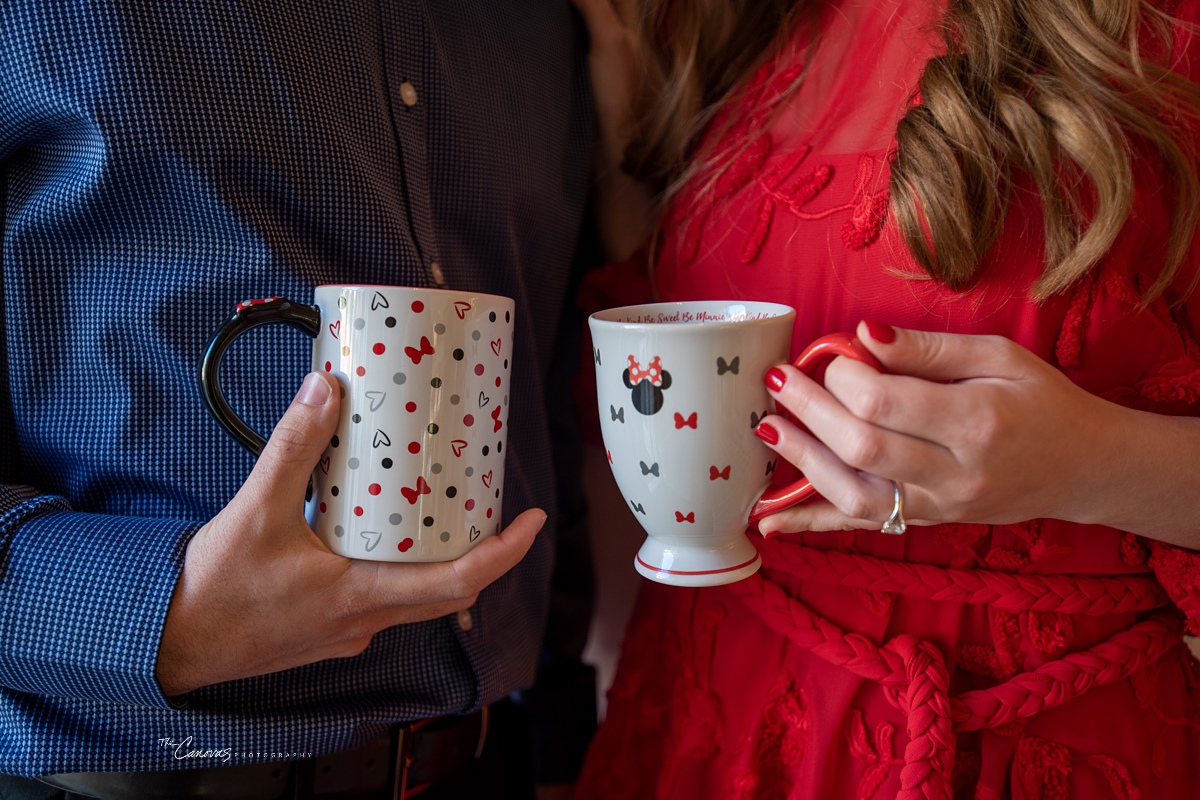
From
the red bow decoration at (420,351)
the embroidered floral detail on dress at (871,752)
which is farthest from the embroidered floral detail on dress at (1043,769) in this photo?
the red bow decoration at (420,351)

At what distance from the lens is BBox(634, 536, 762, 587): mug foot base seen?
0.70m

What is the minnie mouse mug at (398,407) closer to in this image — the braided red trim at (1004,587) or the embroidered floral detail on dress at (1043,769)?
the braided red trim at (1004,587)

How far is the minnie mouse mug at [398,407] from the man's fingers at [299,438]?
0.01 m

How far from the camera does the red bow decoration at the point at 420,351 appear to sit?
0.61 m

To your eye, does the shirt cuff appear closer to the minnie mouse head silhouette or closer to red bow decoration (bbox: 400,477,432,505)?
red bow decoration (bbox: 400,477,432,505)

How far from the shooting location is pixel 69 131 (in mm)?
716

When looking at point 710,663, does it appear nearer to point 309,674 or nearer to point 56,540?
point 309,674

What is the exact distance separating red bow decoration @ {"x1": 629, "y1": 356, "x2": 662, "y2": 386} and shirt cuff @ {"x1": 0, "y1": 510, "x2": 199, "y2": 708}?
1.42ft

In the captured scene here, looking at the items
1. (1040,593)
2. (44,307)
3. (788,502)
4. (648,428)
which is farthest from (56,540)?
(1040,593)

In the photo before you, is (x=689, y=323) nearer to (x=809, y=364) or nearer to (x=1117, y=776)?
(x=809, y=364)

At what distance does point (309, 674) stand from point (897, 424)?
64 centimetres

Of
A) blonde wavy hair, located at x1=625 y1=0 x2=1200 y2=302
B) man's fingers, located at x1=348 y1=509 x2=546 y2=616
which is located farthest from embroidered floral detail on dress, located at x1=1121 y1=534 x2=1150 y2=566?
man's fingers, located at x1=348 y1=509 x2=546 y2=616

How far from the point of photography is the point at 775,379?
2.04 feet

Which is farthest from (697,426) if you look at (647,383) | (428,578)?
(428,578)
